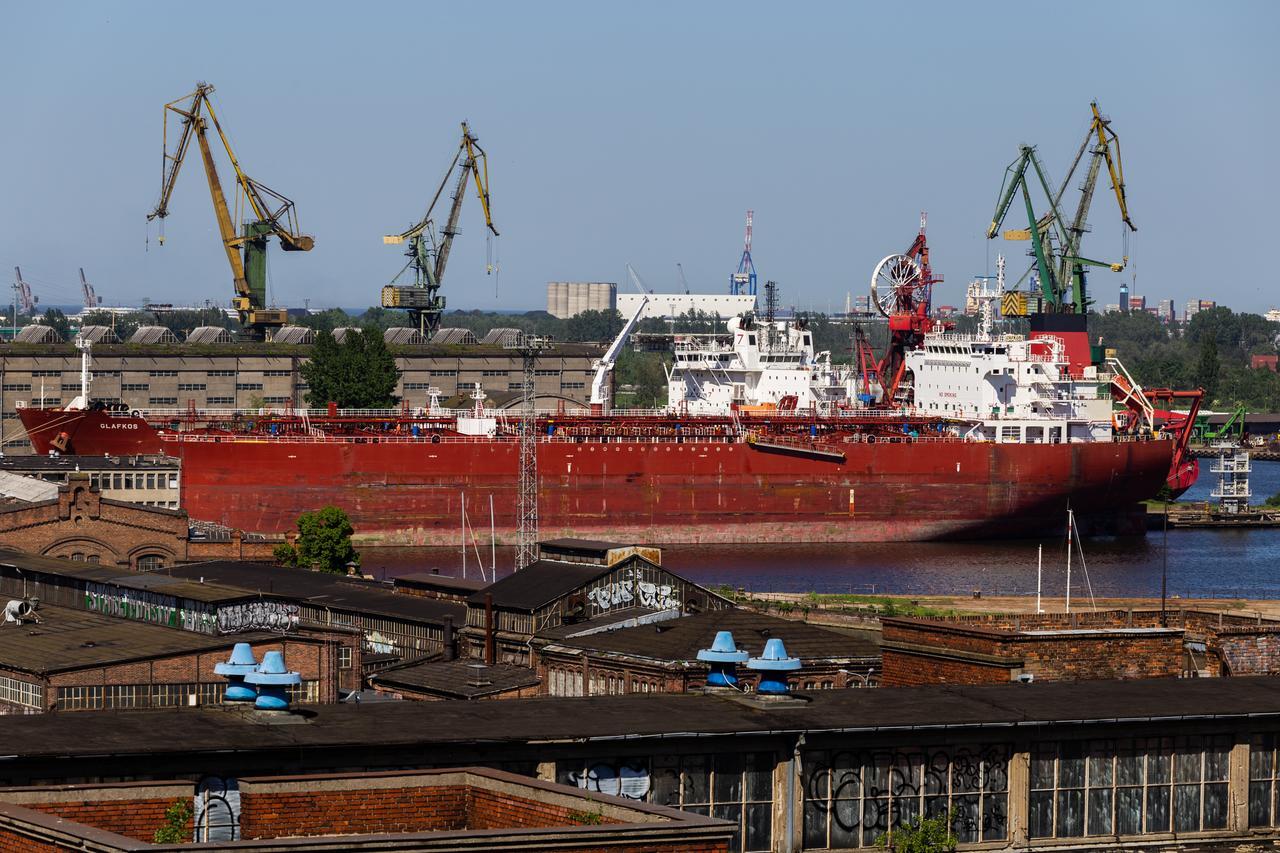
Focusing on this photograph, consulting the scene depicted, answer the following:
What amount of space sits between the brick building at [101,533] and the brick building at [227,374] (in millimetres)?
53741

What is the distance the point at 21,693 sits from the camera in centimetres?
3353

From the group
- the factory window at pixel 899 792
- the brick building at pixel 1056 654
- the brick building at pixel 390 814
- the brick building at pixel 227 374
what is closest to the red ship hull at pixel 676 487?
the brick building at pixel 227 374

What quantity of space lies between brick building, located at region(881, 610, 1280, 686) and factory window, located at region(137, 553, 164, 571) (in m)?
34.8

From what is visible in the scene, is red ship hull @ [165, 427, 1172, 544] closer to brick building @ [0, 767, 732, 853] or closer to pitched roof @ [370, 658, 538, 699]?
pitched roof @ [370, 658, 538, 699]

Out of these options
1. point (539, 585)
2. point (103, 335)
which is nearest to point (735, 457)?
point (539, 585)

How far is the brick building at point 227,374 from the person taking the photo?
12400cm

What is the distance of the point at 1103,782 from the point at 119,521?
43091 millimetres

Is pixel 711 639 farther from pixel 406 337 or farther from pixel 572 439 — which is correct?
pixel 406 337

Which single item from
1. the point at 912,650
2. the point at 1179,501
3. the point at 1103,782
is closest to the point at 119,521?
the point at 912,650

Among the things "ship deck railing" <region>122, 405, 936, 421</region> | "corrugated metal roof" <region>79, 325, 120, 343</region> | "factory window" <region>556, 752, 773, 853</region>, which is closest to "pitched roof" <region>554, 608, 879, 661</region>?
"factory window" <region>556, 752, 773, 853</region>

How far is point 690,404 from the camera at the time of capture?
10350 cm

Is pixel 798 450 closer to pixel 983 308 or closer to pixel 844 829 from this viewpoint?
pixel 983 308

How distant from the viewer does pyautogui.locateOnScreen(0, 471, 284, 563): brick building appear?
6044cm

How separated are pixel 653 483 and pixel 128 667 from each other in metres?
54.5
